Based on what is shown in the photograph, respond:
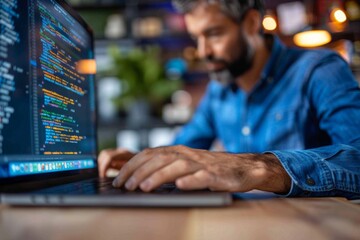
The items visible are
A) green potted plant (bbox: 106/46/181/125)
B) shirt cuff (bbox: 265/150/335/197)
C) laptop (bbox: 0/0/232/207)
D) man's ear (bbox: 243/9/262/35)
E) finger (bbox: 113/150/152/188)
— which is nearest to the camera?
laptop (bbox: 0/0/232/207)

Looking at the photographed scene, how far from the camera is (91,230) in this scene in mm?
360

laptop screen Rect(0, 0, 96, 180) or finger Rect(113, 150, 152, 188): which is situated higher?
laptop screen Rect(0, 0, 96, 180)

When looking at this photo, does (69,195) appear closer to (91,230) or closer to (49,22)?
(91,230)

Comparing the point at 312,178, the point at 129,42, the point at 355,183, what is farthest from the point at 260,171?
the point at 129,42

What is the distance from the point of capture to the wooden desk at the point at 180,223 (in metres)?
0.35

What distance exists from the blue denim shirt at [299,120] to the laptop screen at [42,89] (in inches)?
16.2

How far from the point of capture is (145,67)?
383cm

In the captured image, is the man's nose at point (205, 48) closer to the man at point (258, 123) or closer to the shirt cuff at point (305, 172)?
the man at point (258, 123)

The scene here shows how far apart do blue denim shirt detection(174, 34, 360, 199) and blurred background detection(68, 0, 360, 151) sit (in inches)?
83.1

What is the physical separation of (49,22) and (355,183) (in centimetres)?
66

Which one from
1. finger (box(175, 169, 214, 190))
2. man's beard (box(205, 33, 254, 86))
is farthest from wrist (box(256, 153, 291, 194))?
man's beard (box(205, 33, 254, 86))

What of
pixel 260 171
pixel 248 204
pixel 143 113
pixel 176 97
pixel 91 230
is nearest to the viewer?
pixel 91 230

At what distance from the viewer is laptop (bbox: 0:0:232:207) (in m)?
0.45

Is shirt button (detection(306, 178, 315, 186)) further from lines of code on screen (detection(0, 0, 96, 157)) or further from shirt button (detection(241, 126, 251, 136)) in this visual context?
shirt button (detection(241, 126, 251, 136))
